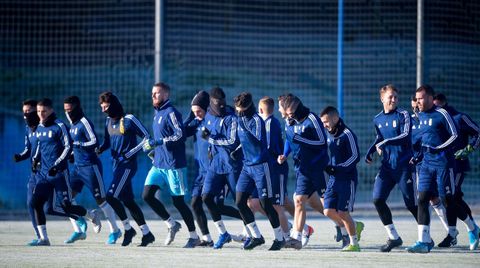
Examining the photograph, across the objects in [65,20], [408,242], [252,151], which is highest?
[65,20]

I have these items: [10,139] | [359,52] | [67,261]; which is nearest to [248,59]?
[359,52]

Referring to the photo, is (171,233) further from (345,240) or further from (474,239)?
(474,239)

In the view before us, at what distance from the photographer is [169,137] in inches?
531

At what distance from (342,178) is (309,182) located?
1.80 feet

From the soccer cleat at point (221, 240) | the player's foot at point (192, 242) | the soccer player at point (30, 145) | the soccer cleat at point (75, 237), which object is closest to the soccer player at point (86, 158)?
the soccer cleat at point (75, 237)

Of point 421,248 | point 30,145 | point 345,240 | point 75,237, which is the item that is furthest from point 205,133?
point 421,248

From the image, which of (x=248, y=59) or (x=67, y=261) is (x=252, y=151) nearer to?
(x=67, y=261)

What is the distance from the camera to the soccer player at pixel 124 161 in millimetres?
13492

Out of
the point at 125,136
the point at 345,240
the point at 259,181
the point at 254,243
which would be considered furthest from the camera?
the point at 125,136

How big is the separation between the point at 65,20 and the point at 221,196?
11.7 meters

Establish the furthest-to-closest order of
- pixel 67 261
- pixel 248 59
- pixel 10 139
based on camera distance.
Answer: pixel 248 59 < pixel 10 139 < pixel 67 261

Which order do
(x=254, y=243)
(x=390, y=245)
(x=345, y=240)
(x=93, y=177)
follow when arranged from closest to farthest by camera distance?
(x=390, y=245)
(x=254, y=243)
(x=345, y=240)
(x=93, y=177)

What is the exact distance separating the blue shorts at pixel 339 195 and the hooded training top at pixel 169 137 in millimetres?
2015

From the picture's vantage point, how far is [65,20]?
2433 cm
